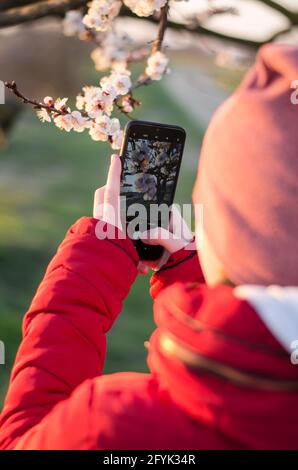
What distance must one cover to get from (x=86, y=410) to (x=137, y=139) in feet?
3.09

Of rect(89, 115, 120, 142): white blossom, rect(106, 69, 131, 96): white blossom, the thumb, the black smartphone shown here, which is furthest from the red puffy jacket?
rect(106, 69, 131, 96): white blossom

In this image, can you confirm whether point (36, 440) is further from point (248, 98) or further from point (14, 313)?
point (14, 313)

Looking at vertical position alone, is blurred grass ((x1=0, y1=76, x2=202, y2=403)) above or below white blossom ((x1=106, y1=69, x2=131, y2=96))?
below

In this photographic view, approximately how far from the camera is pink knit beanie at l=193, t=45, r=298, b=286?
131cm

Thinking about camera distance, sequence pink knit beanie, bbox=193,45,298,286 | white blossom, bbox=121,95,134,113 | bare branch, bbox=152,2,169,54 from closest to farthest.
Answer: pink knit beanie, bbox=193,45,298,286, bare branch, bbox=152,2,169,54, white blossom, bbox=121,95,134,113

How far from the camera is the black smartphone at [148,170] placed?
199 centimetres

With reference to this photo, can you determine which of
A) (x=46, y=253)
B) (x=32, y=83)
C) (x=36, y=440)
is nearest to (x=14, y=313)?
(x=46, y=253)

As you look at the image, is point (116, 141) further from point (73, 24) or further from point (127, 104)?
point (73, 24)

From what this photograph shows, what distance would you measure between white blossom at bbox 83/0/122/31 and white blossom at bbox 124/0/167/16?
3.1 inches

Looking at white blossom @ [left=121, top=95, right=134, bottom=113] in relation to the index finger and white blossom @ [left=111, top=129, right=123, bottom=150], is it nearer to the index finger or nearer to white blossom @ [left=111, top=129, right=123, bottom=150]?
white blossom @ [left=111, top=129, right=123, bottom=150]

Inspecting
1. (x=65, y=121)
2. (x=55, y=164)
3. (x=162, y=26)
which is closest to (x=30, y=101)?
(x=65, y=121)

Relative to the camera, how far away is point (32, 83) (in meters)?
17.9

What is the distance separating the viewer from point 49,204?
11125mm

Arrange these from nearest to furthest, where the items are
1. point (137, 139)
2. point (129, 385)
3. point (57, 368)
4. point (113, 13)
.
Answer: point (129, 385)
point (57, 368)
point (137, 139)
point (113, 13)
